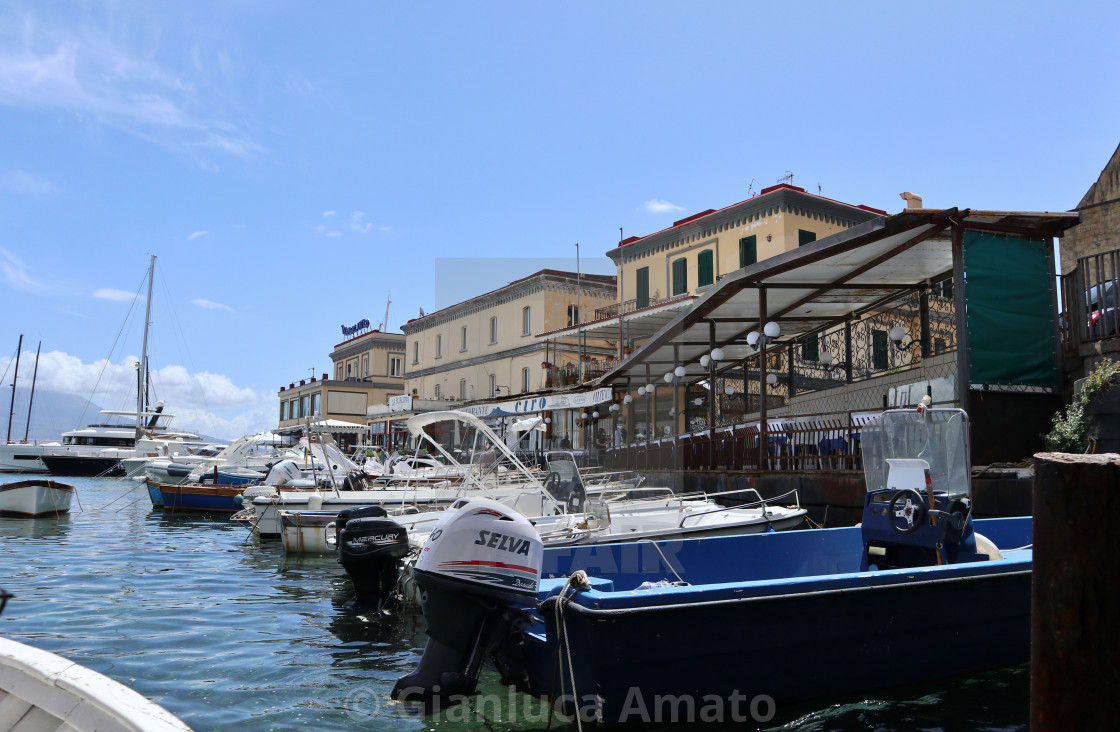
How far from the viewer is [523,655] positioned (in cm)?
523

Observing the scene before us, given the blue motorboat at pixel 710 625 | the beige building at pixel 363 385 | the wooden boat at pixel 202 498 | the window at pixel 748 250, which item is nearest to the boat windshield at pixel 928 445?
the blue motorboat at pixel 710 625

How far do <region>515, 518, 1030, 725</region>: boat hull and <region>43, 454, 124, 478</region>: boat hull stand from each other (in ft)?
175

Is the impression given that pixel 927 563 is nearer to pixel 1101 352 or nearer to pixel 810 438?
pixel 1101 352

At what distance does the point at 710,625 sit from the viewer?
5.05 meters

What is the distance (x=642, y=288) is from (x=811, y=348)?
11.0 meters

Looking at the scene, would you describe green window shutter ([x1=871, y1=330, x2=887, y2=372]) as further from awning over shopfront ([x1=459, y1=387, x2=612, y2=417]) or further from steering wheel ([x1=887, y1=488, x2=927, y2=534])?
steering wheel ([x1=887, y1=488, x2=927, y2=534])

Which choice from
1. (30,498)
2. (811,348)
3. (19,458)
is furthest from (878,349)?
(19,458)

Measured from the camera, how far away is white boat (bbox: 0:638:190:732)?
3.10 metres

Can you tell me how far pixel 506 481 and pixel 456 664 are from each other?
11352 millimetres

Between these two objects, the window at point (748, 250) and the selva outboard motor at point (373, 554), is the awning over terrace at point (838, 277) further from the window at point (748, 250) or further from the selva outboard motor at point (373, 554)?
the selva outboard motor at point (373, 554)

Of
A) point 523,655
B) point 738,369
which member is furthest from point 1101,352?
point 738,369

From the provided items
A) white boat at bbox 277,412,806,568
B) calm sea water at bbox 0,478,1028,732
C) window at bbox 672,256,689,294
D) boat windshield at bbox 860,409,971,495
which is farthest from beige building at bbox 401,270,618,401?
boat windshield at bbox 860,409,971,495

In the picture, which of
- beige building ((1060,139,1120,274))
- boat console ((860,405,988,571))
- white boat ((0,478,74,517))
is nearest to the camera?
boat console ((860,405,988,571))

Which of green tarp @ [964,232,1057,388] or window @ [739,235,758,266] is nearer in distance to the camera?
green tarp @ [964,232,1057,388]
